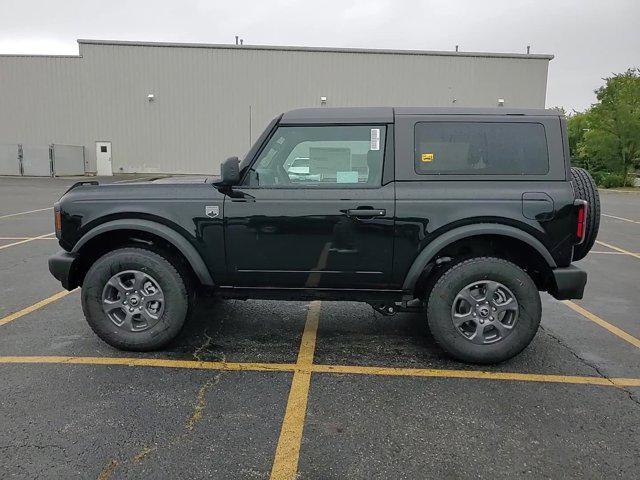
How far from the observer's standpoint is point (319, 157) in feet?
12.1

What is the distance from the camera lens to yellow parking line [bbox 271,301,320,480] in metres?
2.42

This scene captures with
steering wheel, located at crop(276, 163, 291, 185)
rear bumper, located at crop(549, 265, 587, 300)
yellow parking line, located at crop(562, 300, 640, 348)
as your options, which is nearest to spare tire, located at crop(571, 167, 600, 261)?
rear bumper, located at crop(549, 265, 587, 300)

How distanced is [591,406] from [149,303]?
3267 millimetres

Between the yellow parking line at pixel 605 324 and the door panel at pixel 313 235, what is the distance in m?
2.40

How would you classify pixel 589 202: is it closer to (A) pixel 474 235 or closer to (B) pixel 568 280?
(B) pixel 568 280

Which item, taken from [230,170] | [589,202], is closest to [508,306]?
[589,202]

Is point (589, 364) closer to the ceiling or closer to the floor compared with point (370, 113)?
closer to the floor

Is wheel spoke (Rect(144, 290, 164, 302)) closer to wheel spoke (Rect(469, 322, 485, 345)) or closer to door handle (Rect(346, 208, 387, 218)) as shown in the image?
door handle (Rect(346, 208, 387, 218))

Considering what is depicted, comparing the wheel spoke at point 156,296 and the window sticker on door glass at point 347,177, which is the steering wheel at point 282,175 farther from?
the wheel spoke at point 156,296

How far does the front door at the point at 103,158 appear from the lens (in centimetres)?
3041

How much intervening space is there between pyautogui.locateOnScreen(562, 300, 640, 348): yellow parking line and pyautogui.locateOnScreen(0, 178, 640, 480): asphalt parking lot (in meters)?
0.03

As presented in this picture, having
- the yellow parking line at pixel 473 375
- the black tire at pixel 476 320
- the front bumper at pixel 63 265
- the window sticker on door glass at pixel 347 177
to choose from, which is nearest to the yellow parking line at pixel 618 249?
the yellow parking line at pixel 473 375

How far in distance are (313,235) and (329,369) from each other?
1.02 meters

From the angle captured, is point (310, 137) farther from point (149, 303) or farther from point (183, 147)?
point (183, 147)
